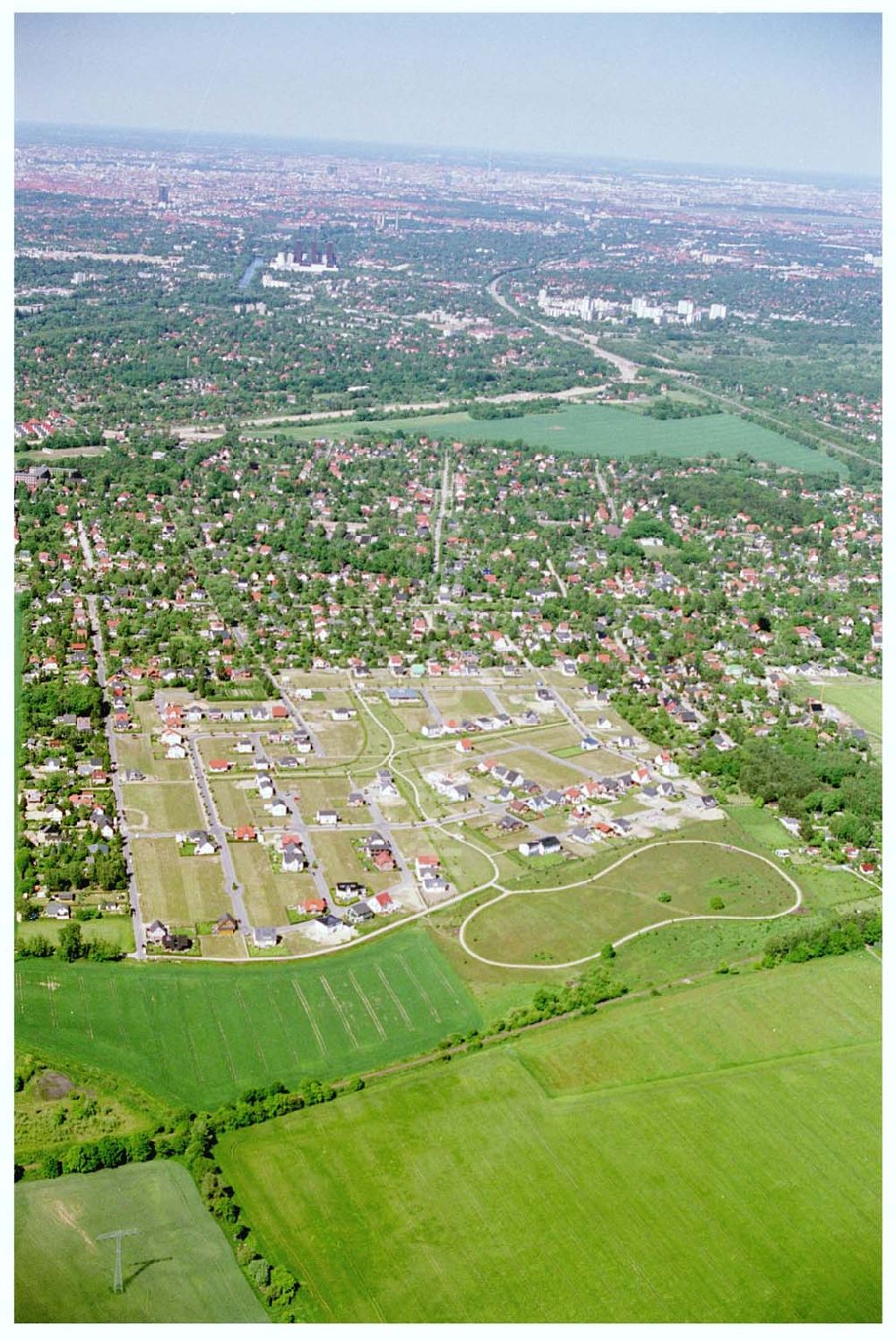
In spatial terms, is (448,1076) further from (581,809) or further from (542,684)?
(542,684)

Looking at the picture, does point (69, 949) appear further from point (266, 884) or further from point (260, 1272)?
point (260, 1272)

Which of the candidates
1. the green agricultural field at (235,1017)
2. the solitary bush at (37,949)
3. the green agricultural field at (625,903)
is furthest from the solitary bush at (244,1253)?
the green agricultural field at (625,903)

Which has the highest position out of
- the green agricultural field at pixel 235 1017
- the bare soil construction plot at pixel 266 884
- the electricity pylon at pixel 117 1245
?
the bare soil construction plot at pixel 266 884

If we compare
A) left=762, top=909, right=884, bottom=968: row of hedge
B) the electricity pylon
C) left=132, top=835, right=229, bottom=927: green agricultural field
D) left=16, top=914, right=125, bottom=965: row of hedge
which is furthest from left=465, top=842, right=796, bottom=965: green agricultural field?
the electricity pylon

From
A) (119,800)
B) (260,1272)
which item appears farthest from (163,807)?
(260,1272)

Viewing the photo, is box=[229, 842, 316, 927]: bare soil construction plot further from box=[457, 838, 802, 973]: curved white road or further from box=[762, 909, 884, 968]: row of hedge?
box=[762, 909, 884, 968]: row of hedge

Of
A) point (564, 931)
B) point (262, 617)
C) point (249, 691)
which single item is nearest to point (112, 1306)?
point (564, 931)

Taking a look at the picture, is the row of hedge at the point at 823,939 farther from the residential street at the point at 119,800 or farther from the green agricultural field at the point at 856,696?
the residential street at the point at 119,800
